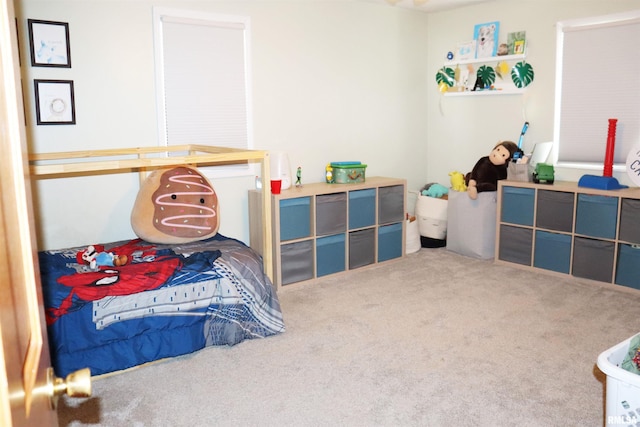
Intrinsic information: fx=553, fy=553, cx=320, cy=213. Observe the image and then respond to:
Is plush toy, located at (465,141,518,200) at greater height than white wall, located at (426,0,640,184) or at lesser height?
lesser

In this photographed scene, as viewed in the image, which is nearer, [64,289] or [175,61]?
[64,289]

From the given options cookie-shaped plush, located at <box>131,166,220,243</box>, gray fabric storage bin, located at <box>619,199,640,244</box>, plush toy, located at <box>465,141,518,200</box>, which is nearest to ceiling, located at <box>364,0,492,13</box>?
plush toy, located at <box>465,141,518,200</box>

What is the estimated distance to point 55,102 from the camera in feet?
10.9

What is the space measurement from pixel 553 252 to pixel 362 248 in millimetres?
1429

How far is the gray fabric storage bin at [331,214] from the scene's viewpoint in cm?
409

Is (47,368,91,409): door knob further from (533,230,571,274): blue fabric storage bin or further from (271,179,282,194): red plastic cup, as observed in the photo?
(533,230,571,274): blue fabric storage bin

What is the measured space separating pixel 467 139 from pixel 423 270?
4.84 feet

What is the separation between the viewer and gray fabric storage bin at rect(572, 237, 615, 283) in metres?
3.82

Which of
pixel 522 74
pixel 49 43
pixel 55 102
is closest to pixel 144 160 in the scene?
pixel 55 102

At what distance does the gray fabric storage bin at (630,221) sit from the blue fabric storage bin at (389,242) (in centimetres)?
165

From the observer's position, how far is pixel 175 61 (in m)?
3.77

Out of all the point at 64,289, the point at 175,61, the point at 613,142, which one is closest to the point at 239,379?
the point at 64,289

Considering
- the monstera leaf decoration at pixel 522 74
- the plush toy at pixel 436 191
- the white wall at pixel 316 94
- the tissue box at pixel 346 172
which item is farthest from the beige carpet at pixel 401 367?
the monstera leaf decoration at pixel 522 74

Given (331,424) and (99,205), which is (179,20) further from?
(331,424)
